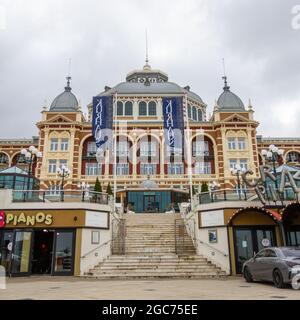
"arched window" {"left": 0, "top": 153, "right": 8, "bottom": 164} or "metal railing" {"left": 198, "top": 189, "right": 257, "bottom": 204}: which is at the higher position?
"arched window" {"left": 0, "top": 153, "right": 8, "bottom": 164}

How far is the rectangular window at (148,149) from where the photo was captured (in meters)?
47.6

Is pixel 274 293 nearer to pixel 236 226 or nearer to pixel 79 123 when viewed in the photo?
pixel 236 226

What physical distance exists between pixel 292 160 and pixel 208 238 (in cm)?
3780

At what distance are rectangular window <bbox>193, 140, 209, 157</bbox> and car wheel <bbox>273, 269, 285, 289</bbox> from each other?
36.7m

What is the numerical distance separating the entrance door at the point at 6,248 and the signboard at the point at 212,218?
11.2 m

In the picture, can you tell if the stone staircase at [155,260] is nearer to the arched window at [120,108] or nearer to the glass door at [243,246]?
the glass door at [243,246]

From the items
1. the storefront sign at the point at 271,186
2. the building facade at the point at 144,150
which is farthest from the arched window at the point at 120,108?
the storefront sign at the point at 271,186

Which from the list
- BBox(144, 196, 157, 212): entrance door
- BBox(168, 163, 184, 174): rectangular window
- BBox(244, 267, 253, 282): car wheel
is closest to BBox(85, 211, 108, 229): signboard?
BBox(244, 267, 253, 282): car wheel

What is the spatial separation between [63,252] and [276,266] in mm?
11356

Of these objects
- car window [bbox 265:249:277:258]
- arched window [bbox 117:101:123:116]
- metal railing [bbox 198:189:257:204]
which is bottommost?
car window [bbox 265:249:277:258]

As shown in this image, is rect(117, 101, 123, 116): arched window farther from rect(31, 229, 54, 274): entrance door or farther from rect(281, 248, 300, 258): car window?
rect(281, 248, 300, 258): car window

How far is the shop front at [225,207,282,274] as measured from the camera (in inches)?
697
